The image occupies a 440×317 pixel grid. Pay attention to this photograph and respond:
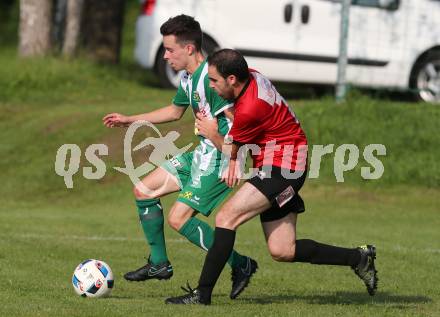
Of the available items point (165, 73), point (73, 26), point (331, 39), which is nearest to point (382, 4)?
point (331, 39)

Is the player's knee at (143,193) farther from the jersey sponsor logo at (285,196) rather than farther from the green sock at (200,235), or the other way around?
the jersey sponsor logo at (285,196)

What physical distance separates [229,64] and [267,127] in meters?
0.55

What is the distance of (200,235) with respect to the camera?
9.03 metres

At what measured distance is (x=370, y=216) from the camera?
15.0m

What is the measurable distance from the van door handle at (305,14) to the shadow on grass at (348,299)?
9763 mm

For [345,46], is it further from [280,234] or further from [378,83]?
[280,234]

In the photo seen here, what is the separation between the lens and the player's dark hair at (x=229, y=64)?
26.5ft

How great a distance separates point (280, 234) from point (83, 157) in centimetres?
907

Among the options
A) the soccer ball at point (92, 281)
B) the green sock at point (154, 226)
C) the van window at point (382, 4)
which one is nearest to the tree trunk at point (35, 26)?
the van window at point (382, 4)

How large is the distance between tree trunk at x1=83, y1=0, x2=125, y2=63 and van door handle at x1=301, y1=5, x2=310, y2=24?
5387 millimetres

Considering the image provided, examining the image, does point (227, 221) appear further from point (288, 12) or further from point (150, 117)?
point (288, 12)

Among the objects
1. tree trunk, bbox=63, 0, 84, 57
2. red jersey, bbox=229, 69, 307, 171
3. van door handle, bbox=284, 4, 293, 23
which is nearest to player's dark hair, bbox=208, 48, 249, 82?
red jersey, bbox=229, 69, 307, 171

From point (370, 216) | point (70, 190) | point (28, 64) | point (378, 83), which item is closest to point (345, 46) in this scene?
point (378, 83)

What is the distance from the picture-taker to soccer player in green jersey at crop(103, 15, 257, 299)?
8.83 metres
